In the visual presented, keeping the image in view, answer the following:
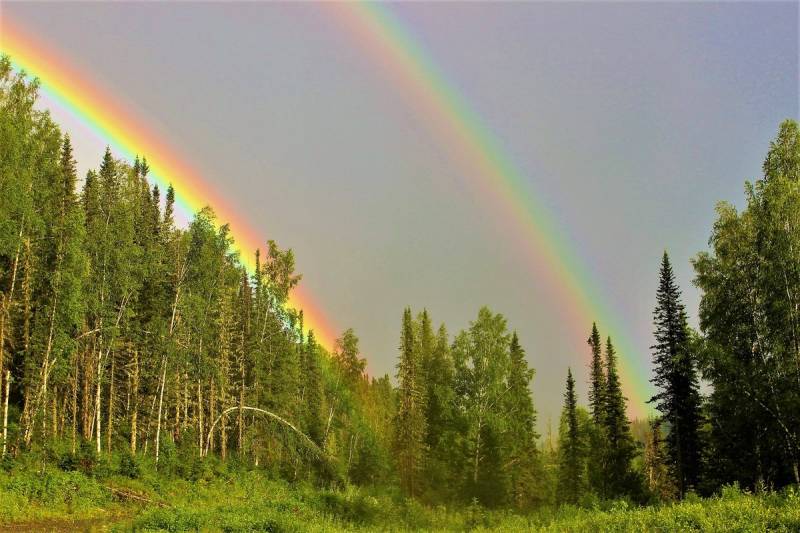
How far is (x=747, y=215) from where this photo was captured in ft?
119

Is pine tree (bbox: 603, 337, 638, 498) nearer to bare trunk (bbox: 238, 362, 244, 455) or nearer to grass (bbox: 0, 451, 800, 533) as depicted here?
grass (bbox: 0, 451, 800, 533)

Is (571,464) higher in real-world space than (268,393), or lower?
lower

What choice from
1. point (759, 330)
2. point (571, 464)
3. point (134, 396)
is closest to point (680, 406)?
point (759, 330)

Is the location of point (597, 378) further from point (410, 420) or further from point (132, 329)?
point (132, 329)

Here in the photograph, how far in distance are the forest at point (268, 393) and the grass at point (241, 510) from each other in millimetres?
136

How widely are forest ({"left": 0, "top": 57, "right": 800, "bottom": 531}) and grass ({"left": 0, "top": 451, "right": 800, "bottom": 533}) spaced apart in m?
0.14

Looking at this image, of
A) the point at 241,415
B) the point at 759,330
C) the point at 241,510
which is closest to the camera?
the point at 241,510

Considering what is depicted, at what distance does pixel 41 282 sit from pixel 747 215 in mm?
41959

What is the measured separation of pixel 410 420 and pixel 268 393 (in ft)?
48.2

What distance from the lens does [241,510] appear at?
23.9m

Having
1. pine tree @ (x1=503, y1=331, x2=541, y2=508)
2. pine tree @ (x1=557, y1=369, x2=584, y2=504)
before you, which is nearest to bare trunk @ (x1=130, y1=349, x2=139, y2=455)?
pine tree @ (x1=503, y1=331, x2=541, y2=508)

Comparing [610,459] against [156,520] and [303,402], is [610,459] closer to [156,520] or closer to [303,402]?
[303,402]

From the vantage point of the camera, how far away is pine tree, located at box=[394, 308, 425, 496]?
59000 millimetres

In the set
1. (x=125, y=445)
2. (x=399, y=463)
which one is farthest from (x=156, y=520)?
(x=399, y=463)
